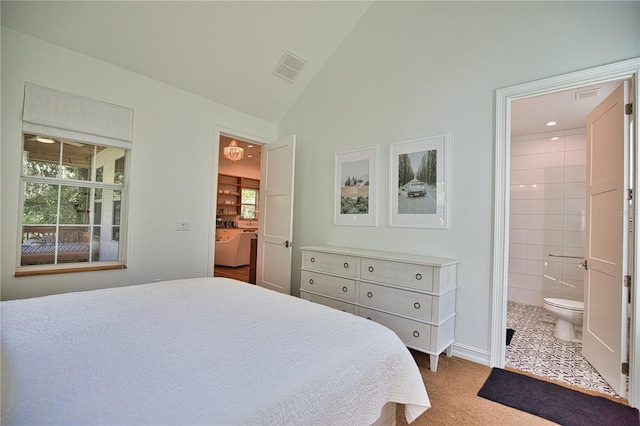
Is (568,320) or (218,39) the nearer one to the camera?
(218,39)

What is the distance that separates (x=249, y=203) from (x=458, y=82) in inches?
277

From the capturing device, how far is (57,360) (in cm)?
101

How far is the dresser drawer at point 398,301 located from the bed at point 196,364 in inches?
40.9

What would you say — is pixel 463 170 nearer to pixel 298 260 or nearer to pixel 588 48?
pixel 588 48

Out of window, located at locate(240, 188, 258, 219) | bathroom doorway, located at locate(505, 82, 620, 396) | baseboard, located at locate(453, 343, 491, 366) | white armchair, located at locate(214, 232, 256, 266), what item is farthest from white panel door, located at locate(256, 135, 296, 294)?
window, located at locate(240, 188, 258, 219)

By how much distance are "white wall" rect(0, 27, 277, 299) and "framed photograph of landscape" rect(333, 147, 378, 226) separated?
60.1 inches

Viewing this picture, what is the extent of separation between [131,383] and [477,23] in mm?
3427

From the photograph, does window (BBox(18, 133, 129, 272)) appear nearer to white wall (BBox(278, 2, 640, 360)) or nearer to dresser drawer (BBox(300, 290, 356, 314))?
dresser drawer (BBox(300, 290, 356, 314))

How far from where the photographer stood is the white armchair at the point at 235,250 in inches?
253

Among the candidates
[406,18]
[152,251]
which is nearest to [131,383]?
[152,251]

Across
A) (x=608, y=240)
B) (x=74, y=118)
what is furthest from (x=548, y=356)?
(x=74, y=118)

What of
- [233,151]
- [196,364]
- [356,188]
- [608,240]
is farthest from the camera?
[233,151]

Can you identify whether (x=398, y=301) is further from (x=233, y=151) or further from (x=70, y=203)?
(x=233, y=151)

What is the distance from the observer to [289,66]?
3.49 metres
